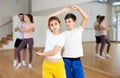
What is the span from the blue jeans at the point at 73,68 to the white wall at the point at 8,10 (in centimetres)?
870

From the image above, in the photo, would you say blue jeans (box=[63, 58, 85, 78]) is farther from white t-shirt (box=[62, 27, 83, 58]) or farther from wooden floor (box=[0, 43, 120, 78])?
wooden floor (box=[0, 43, 120, 78])

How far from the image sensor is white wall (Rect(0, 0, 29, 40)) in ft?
34.8

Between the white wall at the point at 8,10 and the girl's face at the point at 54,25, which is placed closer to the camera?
the girl's face at the point at 54,25

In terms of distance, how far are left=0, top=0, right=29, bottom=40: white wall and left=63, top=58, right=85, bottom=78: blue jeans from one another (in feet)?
28.6

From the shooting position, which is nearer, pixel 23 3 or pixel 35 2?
pixel 35 2

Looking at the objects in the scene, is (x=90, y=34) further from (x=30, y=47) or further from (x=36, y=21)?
(x=36, y=21)

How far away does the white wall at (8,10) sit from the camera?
10.6 m

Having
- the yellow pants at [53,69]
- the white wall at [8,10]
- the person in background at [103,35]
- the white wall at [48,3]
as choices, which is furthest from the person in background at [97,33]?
the white wall at [8,10]

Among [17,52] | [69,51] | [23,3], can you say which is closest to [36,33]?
[23,3]

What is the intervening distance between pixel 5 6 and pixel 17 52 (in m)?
6.19

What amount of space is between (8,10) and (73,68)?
8933 millimetres

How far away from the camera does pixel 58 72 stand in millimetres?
2229

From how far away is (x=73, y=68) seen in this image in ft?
8.04

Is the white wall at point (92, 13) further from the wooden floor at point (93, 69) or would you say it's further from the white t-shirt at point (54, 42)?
the white t-shirt at point (54, 42)
